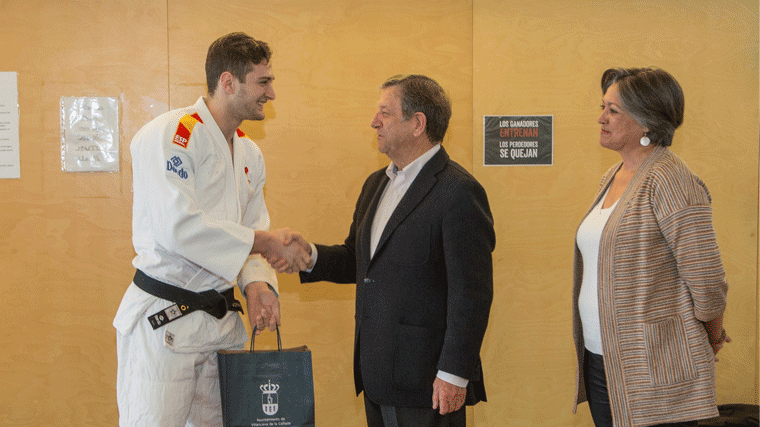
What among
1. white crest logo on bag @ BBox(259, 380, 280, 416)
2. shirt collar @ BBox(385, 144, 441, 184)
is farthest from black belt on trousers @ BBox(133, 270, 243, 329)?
shirt collar @ BBox(385, 144, 441, 184)

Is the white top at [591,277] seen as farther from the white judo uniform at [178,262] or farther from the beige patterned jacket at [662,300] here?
the white judo uniform at [178,262]

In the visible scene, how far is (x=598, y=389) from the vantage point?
1837 mm

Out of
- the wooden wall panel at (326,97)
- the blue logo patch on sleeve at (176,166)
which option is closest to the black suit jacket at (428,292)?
the blue logo patch on sleeve at (176,166)

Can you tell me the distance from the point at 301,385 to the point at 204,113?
102 cm

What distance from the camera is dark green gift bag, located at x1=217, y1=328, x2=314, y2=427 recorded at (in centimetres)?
181

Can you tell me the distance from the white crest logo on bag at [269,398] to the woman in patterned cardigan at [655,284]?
1.05 meters

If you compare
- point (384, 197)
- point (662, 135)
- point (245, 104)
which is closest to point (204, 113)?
point (245, 104)

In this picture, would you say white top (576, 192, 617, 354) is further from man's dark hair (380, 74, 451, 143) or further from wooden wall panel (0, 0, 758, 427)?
wooden wall panel (0, 0, 758, 427)

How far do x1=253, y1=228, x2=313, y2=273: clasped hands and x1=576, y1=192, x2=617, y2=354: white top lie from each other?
1.07 m

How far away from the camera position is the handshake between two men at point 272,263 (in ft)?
6.75

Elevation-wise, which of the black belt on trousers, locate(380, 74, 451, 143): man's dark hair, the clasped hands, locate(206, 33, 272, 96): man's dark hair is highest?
locate(206, 33, 272, 96): man's dark hair

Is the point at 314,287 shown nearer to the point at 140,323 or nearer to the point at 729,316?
the point at 140,323

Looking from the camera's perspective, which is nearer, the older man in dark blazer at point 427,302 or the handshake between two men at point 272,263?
the older man in dark blazer at point 427,302

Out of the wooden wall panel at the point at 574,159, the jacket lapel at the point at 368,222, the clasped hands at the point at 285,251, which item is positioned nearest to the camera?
the jacket lapel at the point at 368,222
